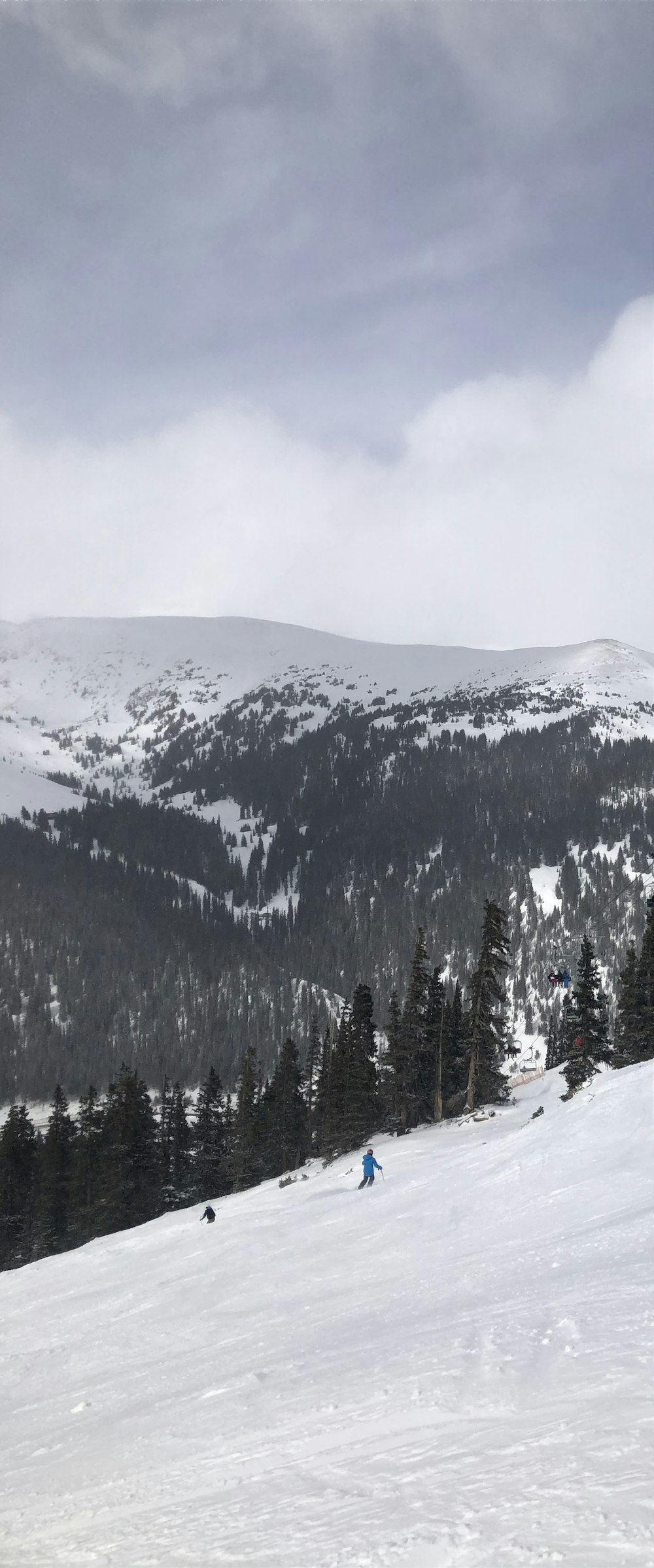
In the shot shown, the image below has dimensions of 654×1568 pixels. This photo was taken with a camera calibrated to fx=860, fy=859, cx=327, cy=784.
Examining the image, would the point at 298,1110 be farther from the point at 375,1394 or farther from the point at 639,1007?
the point at 375,1394

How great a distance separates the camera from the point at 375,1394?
34.6 ft

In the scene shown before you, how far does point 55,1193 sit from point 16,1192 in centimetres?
408

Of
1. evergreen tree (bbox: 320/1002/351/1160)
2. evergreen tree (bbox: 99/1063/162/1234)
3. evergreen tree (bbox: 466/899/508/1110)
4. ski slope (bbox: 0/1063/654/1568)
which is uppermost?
ski slope (bbox: 0/1063/654/1568)

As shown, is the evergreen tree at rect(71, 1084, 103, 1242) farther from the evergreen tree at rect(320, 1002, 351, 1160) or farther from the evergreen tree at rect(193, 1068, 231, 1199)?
the evergreen tree at rect(320, 1002, 351, 1160)

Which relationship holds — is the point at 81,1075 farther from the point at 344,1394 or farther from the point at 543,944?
the point at 344,1394

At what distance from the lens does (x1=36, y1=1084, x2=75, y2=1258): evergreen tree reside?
64750 millimetres

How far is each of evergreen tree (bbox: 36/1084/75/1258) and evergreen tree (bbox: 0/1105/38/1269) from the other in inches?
42.6

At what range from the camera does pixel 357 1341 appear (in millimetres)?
13508

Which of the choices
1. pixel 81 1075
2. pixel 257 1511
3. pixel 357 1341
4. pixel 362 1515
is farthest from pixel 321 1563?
pixel 81 1075

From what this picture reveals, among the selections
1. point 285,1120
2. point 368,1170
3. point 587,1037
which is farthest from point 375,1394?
point 285,1120

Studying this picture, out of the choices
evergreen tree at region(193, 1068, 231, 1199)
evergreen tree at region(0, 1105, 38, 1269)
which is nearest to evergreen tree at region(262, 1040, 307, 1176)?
evergreen tree at region(193, 1068, 231, 1199)

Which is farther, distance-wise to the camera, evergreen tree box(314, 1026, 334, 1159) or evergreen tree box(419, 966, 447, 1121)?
evergreen tree box(314, 1026, 334, 1159)

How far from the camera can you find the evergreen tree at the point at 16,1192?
65.0 m

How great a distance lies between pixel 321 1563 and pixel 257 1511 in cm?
148
